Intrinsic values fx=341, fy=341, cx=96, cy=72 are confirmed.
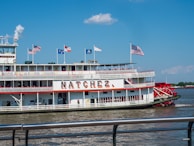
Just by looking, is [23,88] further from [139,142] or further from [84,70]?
[139,142]

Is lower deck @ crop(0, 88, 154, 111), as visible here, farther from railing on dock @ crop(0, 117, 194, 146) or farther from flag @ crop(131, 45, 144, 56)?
railing on dock @ crop(0, 117, 194, 146)

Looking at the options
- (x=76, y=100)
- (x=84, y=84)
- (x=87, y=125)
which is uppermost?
(x=84, y=84)

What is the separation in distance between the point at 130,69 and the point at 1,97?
15560 mm

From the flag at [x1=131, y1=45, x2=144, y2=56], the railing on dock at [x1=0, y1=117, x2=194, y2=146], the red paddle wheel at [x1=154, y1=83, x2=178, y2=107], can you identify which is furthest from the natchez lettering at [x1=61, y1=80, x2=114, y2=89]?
the railing on dock at [x1=0, y1=117, x2=194, y2=146]

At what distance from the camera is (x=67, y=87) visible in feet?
126

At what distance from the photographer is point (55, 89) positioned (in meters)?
38.2

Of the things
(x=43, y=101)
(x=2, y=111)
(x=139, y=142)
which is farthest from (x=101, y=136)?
(x=43, y=101)

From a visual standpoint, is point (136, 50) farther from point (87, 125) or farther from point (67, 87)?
point (87, 125)

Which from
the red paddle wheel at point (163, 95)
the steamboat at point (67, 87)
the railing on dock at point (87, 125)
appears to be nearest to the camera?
the railing on dock at point (87, 125)

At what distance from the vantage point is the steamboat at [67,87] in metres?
37.8

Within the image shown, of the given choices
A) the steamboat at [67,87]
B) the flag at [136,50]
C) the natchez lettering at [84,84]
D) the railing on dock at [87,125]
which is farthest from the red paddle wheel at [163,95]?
the railing on dock at [87,125]

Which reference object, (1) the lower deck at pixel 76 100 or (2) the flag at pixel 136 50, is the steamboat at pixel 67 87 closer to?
(1) the lower deck at pixel 76 100

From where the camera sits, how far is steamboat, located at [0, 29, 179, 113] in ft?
124

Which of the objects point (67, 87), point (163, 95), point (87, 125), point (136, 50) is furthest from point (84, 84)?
point (87, 125)
